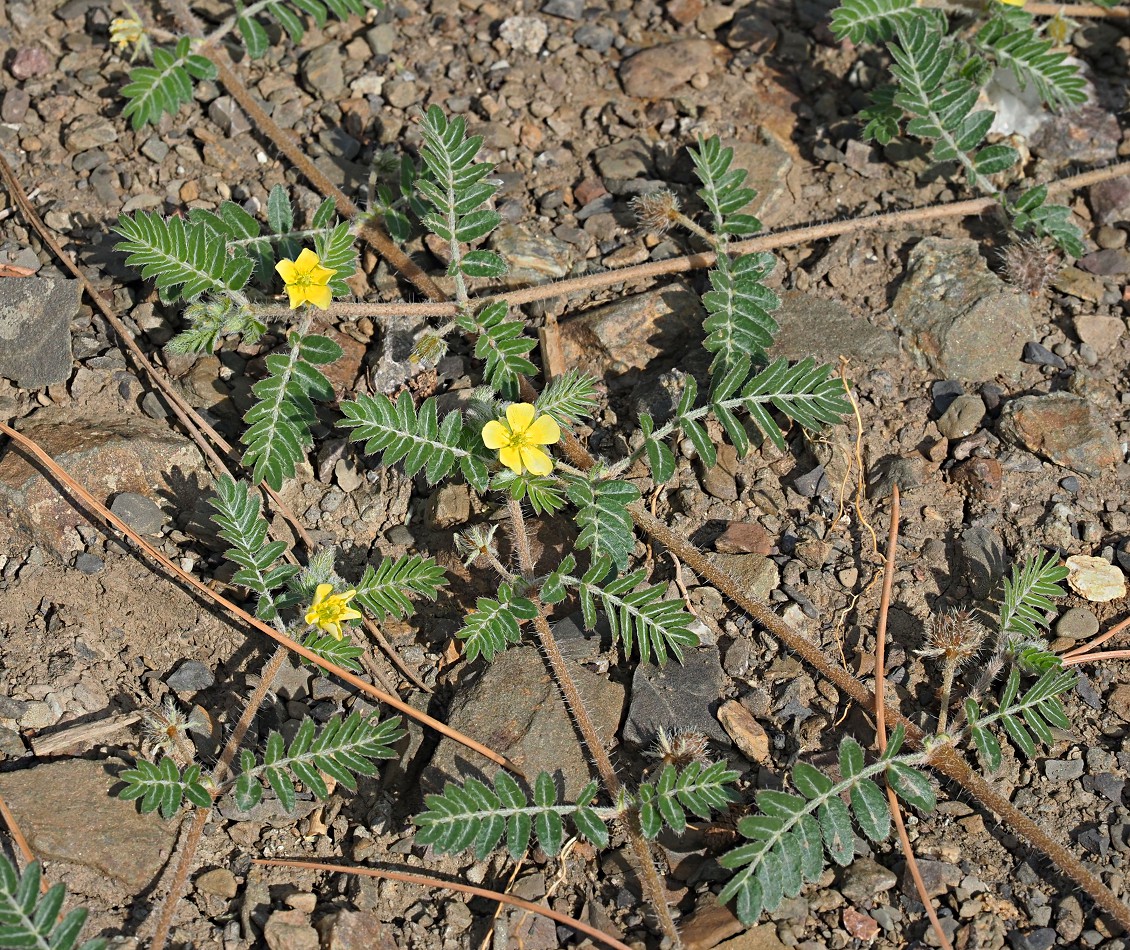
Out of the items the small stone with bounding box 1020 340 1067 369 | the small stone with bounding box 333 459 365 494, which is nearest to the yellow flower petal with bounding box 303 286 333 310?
the small stone with bounding box 333 459 365 494

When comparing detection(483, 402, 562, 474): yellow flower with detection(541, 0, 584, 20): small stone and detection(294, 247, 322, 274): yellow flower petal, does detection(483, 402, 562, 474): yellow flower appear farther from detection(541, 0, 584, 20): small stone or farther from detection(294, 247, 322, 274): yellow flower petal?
detection(541, 0, 584, 20): small stone

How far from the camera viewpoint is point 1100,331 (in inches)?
144

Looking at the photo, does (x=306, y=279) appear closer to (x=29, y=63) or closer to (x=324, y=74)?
(x=324, y=74)

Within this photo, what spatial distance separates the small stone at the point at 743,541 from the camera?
3.29 metres

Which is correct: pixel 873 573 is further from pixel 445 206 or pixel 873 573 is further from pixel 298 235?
pixel 298 235

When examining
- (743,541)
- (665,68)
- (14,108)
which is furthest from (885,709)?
(14,108)

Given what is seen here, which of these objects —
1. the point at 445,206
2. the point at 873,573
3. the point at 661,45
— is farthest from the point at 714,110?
the point at 873,573

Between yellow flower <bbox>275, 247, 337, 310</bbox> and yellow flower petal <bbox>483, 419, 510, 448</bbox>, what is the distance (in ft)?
2.14

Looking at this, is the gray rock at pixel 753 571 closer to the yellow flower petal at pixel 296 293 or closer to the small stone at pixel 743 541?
the small stone at pixel 743 541

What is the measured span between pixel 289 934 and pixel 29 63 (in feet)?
10.7

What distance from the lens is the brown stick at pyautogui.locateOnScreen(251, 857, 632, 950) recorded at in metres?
2.66

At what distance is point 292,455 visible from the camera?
10.3ft

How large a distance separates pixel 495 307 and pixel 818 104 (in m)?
1.76

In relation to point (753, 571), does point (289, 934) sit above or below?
below
